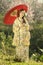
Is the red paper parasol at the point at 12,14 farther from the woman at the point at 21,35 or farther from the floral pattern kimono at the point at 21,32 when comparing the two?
the floral pattern kimono at the point at 21,32

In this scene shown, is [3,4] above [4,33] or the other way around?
above

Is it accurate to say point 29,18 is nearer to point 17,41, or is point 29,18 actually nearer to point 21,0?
point 21,0

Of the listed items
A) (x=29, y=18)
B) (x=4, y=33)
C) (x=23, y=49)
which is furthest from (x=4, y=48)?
(x=29, y=18)

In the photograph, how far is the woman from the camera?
700 cm

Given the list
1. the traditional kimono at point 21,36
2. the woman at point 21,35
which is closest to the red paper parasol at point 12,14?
the woman at point 21,35

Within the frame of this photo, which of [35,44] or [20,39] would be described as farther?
[35,44]

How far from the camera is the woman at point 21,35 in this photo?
7004mm

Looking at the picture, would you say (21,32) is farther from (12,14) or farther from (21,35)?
(12,14)

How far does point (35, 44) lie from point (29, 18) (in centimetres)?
128

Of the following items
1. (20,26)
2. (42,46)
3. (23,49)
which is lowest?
(42,46)

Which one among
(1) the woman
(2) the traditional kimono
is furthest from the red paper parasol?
(2) the traditional kimono

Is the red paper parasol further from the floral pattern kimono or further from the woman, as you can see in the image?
the floral pattern kimono

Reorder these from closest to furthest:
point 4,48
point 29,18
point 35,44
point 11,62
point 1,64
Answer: point 1,64
point 11,62
point 4,48
point 35,44
point 29,18

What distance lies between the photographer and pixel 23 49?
716 cm
